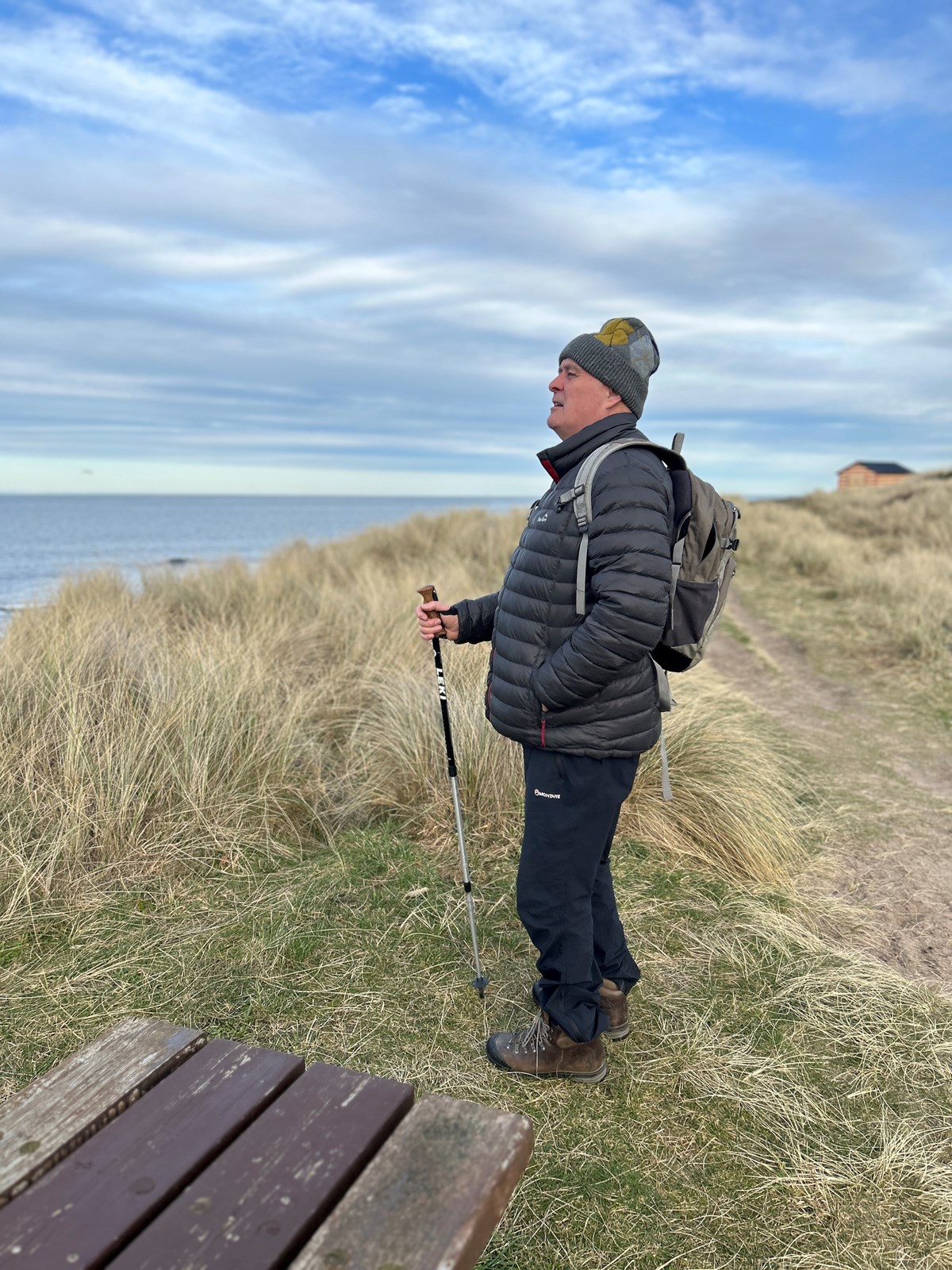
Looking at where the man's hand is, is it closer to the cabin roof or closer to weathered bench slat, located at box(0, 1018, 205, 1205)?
weathered bench slat, located at box(0, 1018, 205, 1205)

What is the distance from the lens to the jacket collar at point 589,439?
2.78m

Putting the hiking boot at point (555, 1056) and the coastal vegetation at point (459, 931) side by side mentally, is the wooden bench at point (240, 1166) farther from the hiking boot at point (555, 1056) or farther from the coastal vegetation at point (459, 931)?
the hiking boot at point (555, 1056)

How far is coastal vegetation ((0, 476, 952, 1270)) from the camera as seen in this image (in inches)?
104

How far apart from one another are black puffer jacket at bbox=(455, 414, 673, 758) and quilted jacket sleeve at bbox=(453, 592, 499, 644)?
34 cm

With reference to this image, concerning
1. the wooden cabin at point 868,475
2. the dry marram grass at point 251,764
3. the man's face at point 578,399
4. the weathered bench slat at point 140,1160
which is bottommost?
the dry marram grass at point 251,764

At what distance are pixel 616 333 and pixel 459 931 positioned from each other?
2.60 m

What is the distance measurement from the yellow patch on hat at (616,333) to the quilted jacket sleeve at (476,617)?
37.5 inches

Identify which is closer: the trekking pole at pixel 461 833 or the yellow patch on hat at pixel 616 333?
the yellow patch on hat at pixel 616 333

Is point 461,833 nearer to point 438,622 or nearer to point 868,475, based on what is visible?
point 438,622

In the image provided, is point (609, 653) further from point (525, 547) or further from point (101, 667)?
point (101, 667)

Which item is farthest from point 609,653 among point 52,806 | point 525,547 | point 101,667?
point 101,667

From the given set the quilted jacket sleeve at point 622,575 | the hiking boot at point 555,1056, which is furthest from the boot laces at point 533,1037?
the quilted jacket sleeve at point 622,575

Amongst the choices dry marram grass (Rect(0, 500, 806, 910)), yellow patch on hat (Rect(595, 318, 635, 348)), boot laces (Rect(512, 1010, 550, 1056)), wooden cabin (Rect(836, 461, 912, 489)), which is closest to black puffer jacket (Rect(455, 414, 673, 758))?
yellow patch on hat (Rect(595, 318, 635, 348))

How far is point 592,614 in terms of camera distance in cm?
258
